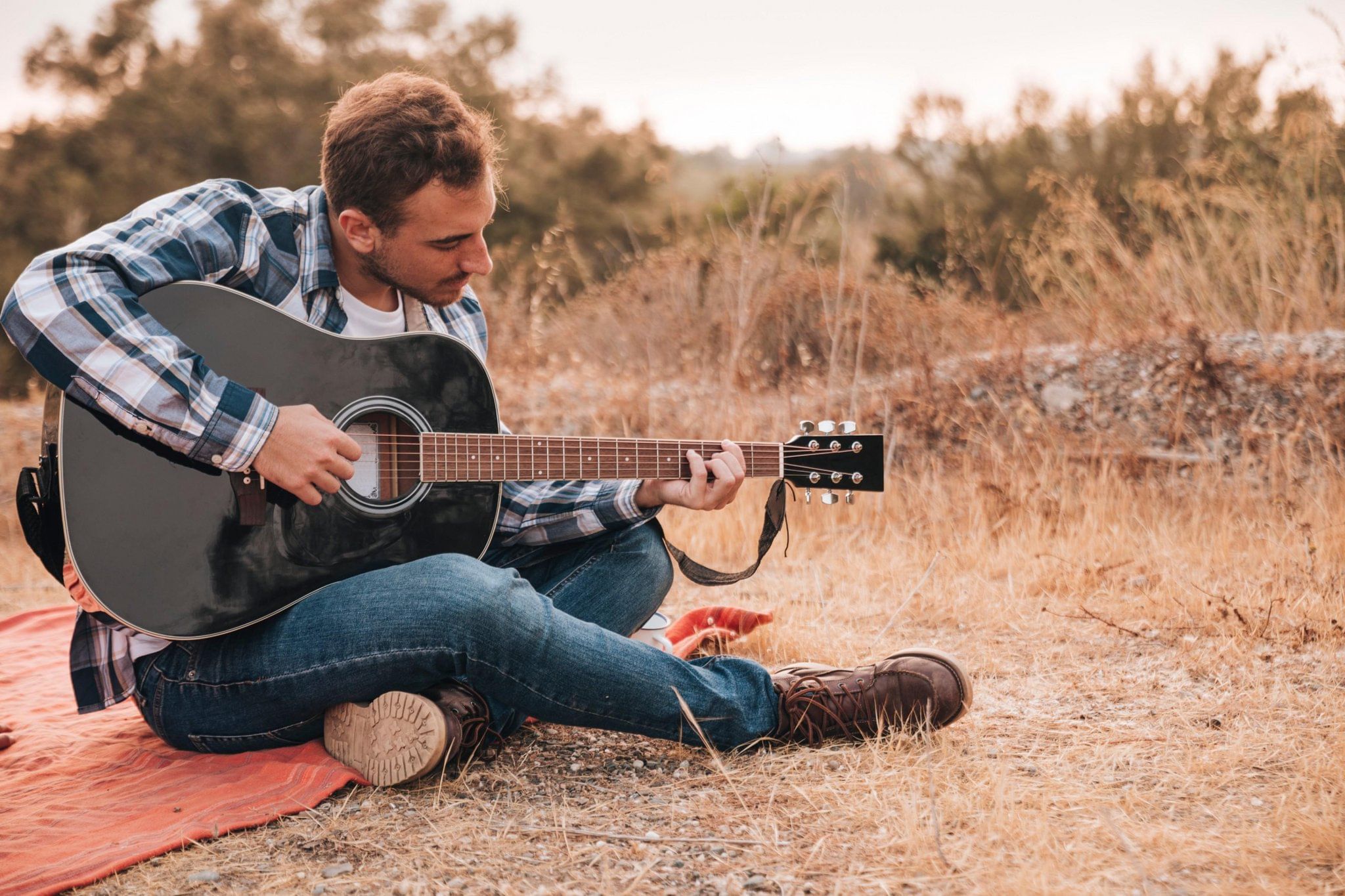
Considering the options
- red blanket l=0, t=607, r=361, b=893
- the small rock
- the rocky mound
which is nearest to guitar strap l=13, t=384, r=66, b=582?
red blanket l=0, t=607, r=361, b=893

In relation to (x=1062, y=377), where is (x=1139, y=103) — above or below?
above

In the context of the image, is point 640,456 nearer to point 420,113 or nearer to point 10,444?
point 420,113

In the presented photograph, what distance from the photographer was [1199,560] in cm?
359

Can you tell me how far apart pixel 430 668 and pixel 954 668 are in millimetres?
1104

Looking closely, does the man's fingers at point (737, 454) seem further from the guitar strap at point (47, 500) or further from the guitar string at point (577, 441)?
the guitar strap at point (47, 500)

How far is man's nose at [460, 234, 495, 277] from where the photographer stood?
92.4 inches

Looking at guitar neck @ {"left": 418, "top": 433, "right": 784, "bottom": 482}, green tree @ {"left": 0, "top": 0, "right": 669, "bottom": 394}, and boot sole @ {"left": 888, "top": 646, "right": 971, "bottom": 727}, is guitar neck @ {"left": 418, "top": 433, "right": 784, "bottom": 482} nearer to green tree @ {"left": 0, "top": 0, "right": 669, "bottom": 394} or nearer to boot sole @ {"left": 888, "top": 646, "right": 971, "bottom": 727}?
boot sole @ {"left": 888, "top": 646, "right": 971, "bottom": 727}

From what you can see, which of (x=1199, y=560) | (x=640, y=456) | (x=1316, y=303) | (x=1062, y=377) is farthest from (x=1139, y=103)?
(x=640, y=456)

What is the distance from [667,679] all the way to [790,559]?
Answer: 7.27ft

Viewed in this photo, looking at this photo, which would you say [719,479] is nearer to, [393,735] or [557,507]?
[557,507]

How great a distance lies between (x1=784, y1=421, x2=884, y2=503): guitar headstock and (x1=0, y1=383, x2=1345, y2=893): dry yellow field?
0.62m


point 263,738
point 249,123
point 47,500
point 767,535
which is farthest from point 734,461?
point 249,123

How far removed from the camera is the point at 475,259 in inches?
92.9

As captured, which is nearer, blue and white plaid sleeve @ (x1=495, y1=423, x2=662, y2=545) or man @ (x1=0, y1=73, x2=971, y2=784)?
man @ (x1=0, y1=73, x2=971, y2=784)
